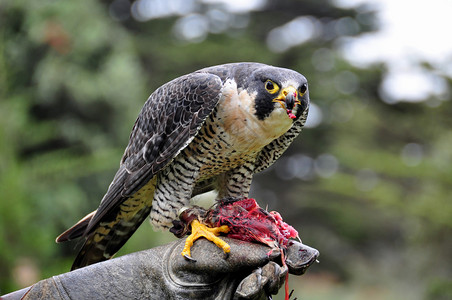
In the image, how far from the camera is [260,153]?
3281 mm

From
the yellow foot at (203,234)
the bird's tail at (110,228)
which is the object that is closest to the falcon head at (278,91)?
the yellow foot at (203,234)

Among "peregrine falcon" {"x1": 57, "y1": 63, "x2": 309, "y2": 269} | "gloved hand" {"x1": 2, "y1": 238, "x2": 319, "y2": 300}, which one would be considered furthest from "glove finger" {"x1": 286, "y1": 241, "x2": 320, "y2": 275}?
"peregrine falcon" {"x1": 57, "y1": 63, "x2": 309, "y2": 269}

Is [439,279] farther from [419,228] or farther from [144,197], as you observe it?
[144,197]

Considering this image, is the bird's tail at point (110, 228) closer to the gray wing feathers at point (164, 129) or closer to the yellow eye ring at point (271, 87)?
the gray wing feathers at point (164, 129)

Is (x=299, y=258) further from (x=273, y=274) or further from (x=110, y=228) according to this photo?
(x=110, y=228)

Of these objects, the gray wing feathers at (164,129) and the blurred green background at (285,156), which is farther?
the blurred green background at (285,156)

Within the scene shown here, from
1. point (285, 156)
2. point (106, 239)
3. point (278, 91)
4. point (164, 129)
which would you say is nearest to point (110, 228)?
point (106, 239)

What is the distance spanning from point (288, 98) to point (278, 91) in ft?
0.30

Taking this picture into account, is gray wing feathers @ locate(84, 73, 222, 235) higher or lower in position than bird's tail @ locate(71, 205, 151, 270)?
higher

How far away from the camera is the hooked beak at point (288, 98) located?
8.77 ft

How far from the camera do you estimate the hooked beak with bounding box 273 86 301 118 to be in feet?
8.77

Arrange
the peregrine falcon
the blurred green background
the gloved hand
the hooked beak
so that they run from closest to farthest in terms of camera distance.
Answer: the gloved hand, the hooked beak, the peregrine falcon, the blurred green background

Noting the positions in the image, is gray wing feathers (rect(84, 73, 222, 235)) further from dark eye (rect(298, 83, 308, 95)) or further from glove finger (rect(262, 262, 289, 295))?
glove finger (rect(262, 262, 289, 295))

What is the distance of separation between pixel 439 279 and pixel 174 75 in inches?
350
